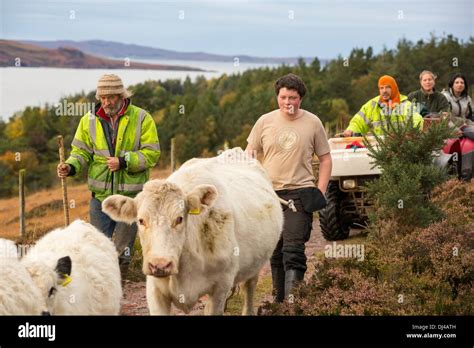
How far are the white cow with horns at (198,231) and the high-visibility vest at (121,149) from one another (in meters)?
0.57

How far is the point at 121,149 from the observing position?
991 cm

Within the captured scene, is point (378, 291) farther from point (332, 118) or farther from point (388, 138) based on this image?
point (332, 118)

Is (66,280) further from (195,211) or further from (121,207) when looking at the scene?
(195,211)

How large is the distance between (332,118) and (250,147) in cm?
3424

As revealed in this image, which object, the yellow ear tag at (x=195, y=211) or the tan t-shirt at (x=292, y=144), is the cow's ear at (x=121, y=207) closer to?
the yellow ear tag at (x=195, y=211)

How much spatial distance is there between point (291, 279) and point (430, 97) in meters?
8.56

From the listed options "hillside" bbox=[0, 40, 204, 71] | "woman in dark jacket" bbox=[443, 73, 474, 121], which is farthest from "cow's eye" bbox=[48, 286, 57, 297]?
"hillside" bbox=[0, 40, 204, 71]

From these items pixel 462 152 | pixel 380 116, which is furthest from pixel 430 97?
pixel 380 116

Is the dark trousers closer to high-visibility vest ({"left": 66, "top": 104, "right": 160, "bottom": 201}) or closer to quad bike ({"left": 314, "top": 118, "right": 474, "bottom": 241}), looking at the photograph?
high-visibility vest ({"left": 66, "top": 104, "right": 160, "bottom": 201})

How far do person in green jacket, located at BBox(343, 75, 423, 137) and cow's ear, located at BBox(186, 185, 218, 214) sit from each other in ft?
21.1

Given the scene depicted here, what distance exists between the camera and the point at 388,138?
1402cm

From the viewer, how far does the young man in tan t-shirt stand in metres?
9.77
